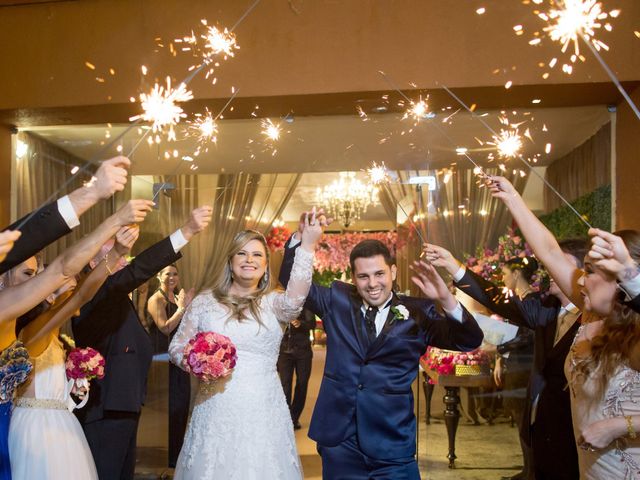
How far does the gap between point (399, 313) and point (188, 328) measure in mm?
1046

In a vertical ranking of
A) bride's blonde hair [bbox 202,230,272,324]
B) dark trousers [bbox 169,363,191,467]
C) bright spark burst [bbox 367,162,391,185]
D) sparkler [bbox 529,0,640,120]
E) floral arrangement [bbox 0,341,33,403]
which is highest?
sparkler [bbox 529,0,640,120]

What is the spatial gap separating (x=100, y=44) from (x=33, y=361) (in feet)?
10.1

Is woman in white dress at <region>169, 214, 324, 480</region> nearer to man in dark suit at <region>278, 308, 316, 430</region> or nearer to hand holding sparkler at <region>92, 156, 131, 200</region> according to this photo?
man in dark suit at <region>278, 308, 316, 430</region>

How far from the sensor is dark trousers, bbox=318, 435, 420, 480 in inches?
105

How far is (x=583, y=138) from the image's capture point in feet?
16.3

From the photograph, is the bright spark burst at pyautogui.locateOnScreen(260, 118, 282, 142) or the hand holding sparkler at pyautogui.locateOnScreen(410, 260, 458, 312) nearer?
the hand holding sparkler at pyautogui.locateOnScreen(410, 260, 458, 312)

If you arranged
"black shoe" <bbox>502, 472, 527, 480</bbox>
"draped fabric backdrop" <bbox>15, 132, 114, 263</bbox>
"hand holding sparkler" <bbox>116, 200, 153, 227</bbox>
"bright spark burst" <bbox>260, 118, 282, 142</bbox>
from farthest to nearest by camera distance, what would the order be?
"draped fabric backdrop" <bbox>15, 132, 114, 263</bbox>
"bright spark burst" <bbox>260, 118, 282, 142</bbox>
"black shoe" <bbox>502, 472, 527, 480</bbox>
"hand holding sparkler" <bbox>116, 200, 153, 227</bbox>

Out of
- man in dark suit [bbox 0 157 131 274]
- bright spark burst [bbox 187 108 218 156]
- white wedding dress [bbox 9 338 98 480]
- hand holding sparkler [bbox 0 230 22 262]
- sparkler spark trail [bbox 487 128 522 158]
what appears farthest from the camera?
bright spark burst [bbox 187 108 218 156]

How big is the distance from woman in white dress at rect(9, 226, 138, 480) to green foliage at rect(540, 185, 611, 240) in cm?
371

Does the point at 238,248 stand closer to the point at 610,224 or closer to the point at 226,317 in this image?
the point at 226,317

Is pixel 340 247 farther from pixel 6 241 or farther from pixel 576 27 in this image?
pixel 6 241

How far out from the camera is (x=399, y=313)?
278cm

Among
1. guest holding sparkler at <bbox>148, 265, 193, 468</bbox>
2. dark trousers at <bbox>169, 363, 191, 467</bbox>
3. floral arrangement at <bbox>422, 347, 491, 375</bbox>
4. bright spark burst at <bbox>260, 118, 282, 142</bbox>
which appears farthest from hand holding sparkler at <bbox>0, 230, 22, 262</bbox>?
bright spark burst at <bbox>260, 118, 282, 142</bbox>

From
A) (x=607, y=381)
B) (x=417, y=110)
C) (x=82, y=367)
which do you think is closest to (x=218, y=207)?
(x=82, y=367)
